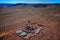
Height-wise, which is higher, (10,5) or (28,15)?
(10,5)

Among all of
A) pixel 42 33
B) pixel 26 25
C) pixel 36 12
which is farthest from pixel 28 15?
pixel 42 33

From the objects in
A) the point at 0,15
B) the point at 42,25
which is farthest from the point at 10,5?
the point at 42,25

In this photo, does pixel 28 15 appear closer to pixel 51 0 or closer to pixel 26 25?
pixel 26 25

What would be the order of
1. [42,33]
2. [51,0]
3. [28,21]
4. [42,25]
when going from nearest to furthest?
1. [42,33]
2. [42,25]
3. [28,21]
4. [51,0]

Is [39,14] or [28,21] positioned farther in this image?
[39,14]

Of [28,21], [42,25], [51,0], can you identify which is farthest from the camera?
[51,0]

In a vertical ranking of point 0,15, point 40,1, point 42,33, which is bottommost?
point 42,33

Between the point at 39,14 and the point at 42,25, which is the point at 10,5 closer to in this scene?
the point at 39,14
